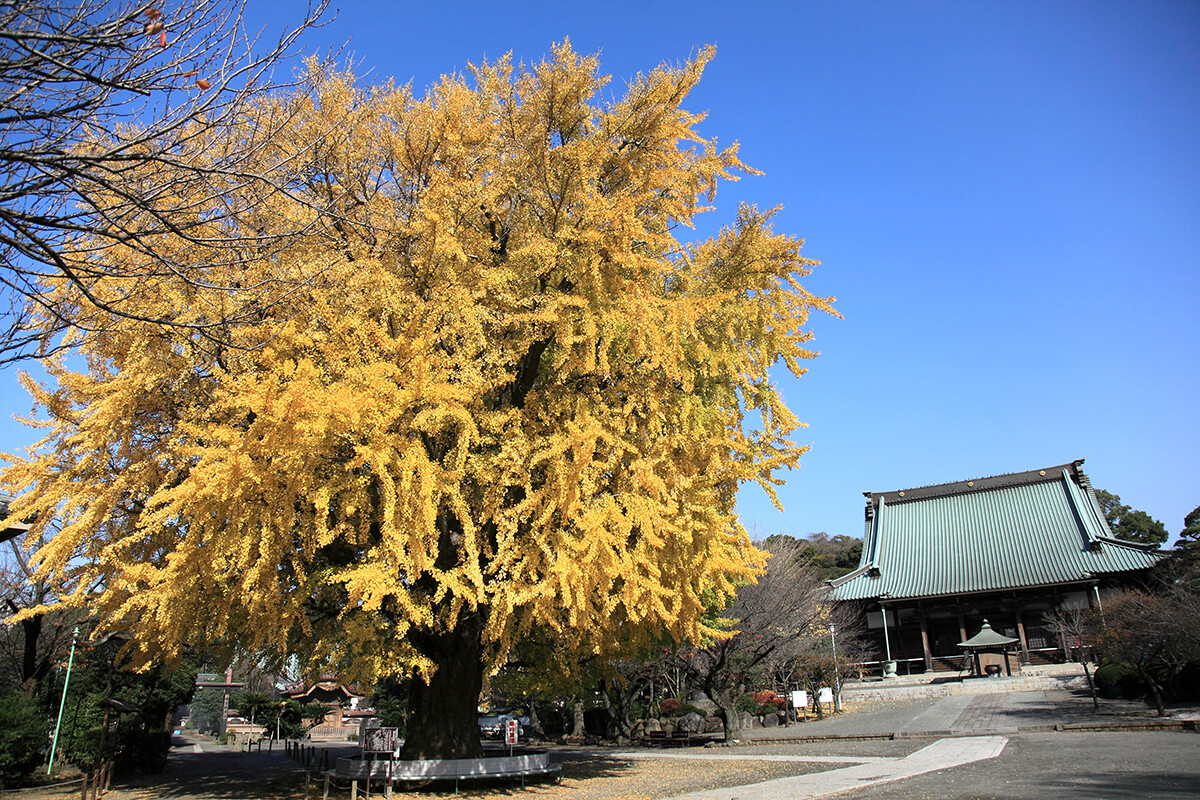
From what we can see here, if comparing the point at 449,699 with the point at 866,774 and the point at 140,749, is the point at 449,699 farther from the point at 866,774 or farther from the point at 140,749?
the point at 140,749

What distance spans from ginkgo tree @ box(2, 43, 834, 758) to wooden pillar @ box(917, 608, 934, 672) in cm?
2564

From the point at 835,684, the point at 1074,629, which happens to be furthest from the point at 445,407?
the point at 1074,629

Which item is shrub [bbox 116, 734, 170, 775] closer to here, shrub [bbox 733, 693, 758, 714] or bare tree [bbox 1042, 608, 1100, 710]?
shrub [bbox 733, 693, 758, 714]

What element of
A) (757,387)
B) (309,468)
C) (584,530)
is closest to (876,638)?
(757,387)

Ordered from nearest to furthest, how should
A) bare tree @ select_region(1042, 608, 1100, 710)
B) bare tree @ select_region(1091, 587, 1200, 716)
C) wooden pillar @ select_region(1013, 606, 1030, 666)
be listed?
bare tree @ select_region(1091, 587, 1200, 716), bare tree @ select_region(1042, 608, 1100, 710), wooden pillar @ select_region(1013, 606, 1030, 666)

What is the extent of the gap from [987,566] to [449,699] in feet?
94.3

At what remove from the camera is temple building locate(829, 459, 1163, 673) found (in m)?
29.3

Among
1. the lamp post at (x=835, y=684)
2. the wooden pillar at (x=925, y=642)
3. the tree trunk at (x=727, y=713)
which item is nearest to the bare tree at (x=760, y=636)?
the tree trunk at (x=727, y=713)

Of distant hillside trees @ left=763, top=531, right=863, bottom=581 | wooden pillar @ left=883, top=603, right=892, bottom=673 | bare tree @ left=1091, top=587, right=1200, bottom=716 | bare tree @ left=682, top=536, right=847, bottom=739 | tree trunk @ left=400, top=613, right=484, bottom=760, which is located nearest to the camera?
tree trunk @ left=400, top=613, right=484, bottom=760

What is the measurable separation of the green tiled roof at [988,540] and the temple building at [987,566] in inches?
2.0

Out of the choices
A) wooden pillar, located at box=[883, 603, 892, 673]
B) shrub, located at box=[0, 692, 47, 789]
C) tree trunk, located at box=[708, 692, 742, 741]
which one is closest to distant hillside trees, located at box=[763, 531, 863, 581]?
wooden pillar, located at box=[883, 603, 892, 673]

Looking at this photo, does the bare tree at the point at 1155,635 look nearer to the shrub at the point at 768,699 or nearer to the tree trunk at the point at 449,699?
the shrub at the point at 768,699

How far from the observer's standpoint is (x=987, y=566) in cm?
3206

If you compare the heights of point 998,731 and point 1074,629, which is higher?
point 1074,629
